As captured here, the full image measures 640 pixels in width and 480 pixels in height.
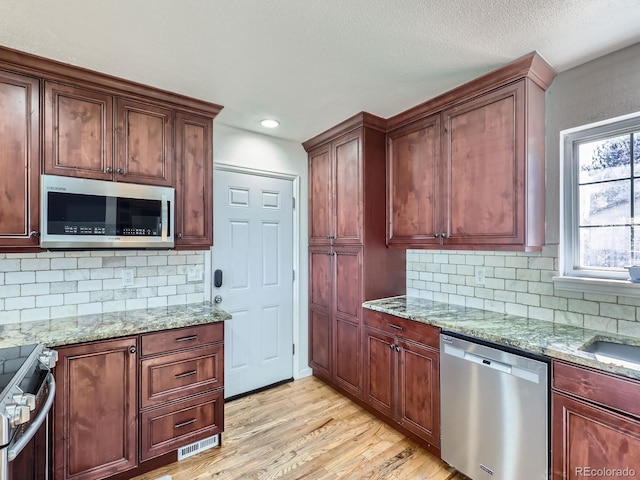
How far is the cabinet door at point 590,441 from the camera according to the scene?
1.31 metres

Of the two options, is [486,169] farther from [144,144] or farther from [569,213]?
[144,144]

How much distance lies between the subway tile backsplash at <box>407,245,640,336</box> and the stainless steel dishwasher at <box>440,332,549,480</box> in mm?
594

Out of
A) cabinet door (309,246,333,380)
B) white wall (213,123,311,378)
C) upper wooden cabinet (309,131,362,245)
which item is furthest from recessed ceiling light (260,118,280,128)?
cabinet door (309,246,333,380)

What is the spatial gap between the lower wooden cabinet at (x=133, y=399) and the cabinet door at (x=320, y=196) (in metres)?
1.34

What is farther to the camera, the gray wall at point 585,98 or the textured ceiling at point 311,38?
the gray wall at point 585,98

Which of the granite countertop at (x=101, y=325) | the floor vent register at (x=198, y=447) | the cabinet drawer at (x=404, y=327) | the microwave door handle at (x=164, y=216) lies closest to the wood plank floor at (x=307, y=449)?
the floor vent register at (x=198, y=447)

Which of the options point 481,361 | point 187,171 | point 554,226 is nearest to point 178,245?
point 187,171

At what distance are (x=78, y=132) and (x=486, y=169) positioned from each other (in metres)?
2.56

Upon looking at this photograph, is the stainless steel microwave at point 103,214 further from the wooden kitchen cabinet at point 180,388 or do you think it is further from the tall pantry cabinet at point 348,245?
the tall pantry cabinet at point 348,245

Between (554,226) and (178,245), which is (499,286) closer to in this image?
(554,226)

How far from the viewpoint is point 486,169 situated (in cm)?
Result: 204

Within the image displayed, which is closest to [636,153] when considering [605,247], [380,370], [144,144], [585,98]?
[585,98]

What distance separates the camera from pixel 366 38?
5.29 feet

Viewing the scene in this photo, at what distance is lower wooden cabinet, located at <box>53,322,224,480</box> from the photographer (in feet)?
5.61
